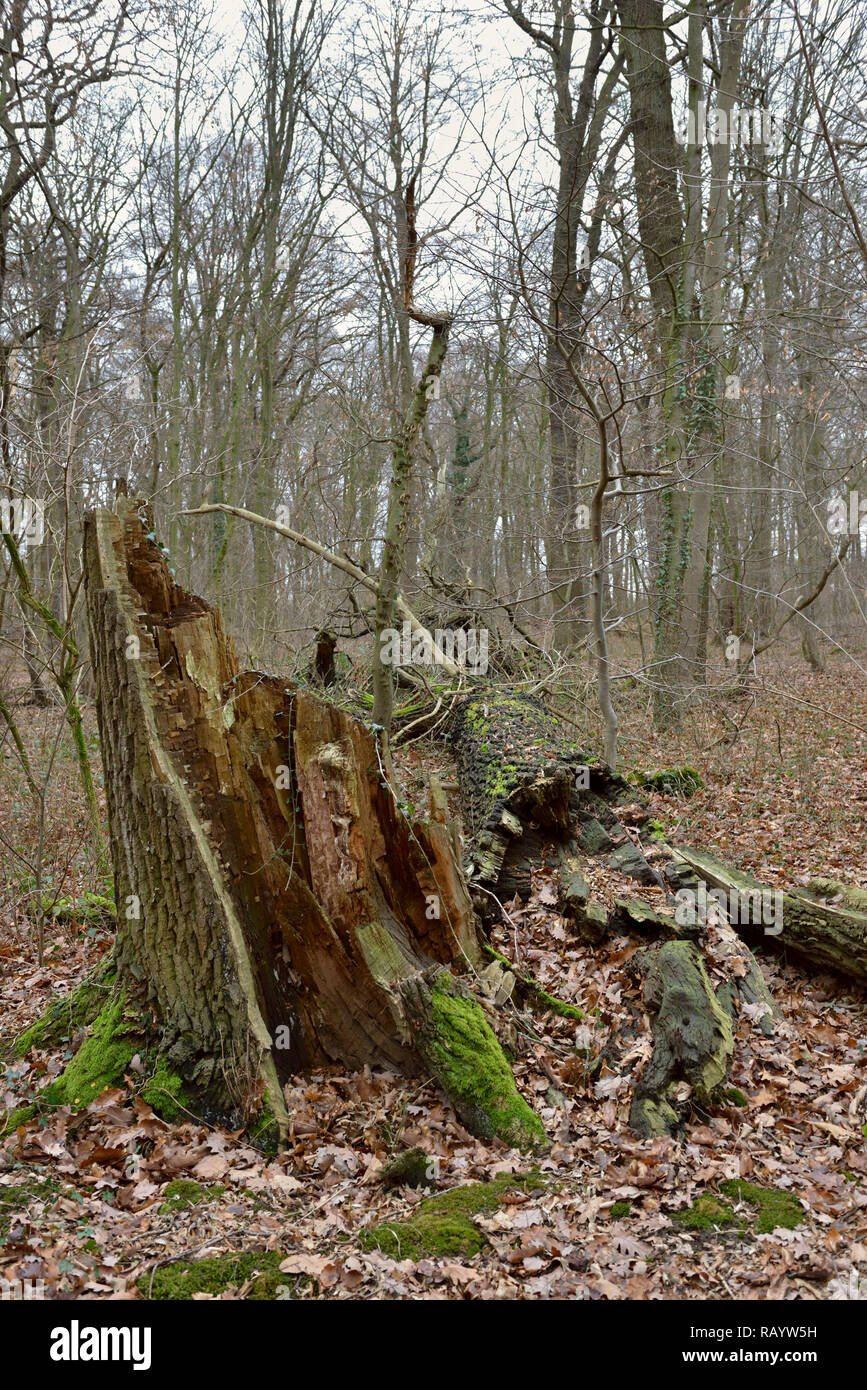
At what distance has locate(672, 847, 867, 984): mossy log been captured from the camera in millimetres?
5048

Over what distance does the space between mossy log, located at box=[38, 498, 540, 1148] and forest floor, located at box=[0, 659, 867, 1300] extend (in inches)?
9.7

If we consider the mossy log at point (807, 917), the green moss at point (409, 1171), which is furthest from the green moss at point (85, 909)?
the mossy log at point (807, 917)

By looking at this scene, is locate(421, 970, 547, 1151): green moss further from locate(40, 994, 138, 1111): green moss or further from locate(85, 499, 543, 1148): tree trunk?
locate(40, 994, 138, 1111): green moss

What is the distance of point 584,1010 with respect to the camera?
4.70 metres

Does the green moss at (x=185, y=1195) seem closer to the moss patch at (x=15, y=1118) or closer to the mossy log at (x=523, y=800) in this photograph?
the moss patch at (x=15, y=1118)

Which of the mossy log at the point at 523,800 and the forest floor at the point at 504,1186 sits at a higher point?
the mossy log at the point at 523,800

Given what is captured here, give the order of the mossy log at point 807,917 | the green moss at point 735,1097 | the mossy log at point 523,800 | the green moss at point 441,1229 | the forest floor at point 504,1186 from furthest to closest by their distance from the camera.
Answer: the mossy log at point 523,800, the mossy log at point 807,917, the green moss at point 735,1097, the green moss at point 441,1229, the forest floor at point 504,1186

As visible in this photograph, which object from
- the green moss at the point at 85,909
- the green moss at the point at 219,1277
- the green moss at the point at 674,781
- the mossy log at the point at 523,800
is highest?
the mossy log at the point at 523,800

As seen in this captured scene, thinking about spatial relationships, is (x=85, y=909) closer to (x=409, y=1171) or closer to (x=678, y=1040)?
(x=409, y=1171)

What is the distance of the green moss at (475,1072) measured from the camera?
3.78 m

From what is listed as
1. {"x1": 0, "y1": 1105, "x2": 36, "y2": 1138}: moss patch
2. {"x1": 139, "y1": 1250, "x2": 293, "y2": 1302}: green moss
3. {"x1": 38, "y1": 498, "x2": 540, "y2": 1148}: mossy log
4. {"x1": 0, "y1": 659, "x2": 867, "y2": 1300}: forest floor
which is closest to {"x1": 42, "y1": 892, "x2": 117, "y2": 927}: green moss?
{"x1": 0, "y1": 659, "x2": 867, "y2": 1300}: forest floor

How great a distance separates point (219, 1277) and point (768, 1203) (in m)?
2.12
